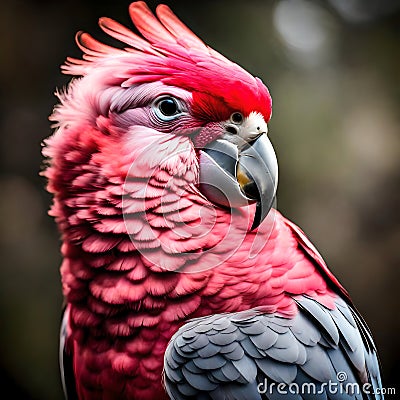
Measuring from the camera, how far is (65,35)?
112cm

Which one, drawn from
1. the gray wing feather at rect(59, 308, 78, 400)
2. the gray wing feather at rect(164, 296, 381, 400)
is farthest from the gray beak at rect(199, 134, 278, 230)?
the gray wing feather at rect(59, 308, 78, 400)

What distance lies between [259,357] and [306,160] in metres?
0.69

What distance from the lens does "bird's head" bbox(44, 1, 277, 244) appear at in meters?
0.59

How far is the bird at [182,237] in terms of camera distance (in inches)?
22.7

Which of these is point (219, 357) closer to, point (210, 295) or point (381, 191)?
point (210, 295)

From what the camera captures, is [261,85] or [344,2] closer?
[261,85]

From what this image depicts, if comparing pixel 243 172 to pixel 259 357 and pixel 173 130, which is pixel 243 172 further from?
pixel 259 357

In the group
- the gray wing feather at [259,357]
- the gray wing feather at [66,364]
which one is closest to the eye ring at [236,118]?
the gray wing feather at [259,357]

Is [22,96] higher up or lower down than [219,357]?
higher up

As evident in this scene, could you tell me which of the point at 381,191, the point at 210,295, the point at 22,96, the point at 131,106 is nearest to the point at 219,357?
the point at 210,295

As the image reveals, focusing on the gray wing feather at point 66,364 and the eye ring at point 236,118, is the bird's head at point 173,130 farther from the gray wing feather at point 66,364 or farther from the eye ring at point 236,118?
the gray wing feather at point 66,364

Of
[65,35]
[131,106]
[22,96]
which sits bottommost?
[131,106]

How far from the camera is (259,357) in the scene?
22.2 inches

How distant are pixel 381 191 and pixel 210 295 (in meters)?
0.76
